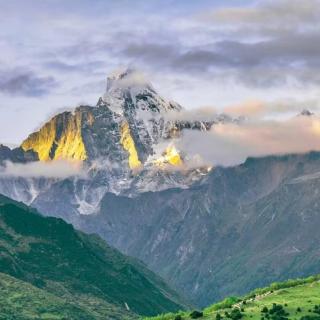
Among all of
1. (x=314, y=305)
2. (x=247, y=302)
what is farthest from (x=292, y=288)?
(x=314, y=305)

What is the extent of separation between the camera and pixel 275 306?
16350 cm

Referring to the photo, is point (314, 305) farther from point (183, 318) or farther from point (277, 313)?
point (183, 318)

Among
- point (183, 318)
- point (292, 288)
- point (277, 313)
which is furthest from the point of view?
point (292, 288)

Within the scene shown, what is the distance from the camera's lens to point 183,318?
595 ft

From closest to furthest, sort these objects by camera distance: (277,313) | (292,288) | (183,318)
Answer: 1. (277,313)
2. (183,318)
3. (292,288)

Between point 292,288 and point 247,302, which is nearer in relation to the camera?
point 247,302

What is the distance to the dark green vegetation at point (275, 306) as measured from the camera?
158625 mm

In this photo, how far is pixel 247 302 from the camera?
184 m

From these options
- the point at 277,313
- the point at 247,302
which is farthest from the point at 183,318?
the point at 277,313

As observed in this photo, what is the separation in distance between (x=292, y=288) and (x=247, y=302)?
1614cm

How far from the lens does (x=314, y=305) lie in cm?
16450

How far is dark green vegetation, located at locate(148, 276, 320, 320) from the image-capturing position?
159m

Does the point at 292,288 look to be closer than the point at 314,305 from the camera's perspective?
No

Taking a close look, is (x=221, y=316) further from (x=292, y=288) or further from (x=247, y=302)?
(x=292, y=288)
